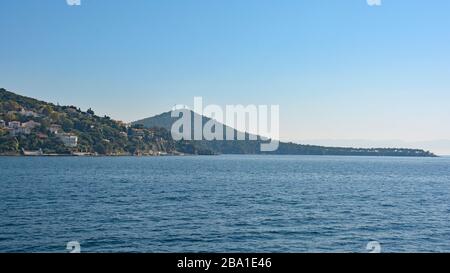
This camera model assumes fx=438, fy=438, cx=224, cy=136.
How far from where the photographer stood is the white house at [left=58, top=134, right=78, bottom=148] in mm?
142400

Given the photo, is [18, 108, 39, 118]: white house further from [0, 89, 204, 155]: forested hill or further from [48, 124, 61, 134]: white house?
[48, 124, 61, 134]: white house

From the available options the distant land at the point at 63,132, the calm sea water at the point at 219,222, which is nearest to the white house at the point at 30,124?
the distant land at the point at 63,132

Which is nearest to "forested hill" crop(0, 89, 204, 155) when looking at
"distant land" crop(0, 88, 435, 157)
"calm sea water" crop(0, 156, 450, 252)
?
"distant land" crop(0, 88, 435, 157)

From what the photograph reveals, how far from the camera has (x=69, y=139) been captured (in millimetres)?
142500

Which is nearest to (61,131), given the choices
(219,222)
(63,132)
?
(63,132)

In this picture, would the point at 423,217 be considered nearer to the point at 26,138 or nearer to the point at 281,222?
the point at 281,222

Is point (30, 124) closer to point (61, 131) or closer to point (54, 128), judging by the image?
point (54, 128)

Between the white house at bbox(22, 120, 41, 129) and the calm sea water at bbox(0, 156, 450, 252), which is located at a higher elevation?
the white house at bbox(22, 120, 41, 129)

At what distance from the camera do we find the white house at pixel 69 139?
467 ft

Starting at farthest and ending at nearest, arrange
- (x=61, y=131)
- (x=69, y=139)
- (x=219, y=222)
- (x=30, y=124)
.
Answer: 1. (x=61, y=131)
2. (x=69, y=139)
3. (x=30, y=124)
4. (x=219, y=222)

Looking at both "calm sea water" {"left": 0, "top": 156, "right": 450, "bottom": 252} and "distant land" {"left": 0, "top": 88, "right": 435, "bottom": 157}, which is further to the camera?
"distant land" {"left": 0, "top": 88, "right": 435, "bottom": 157}
